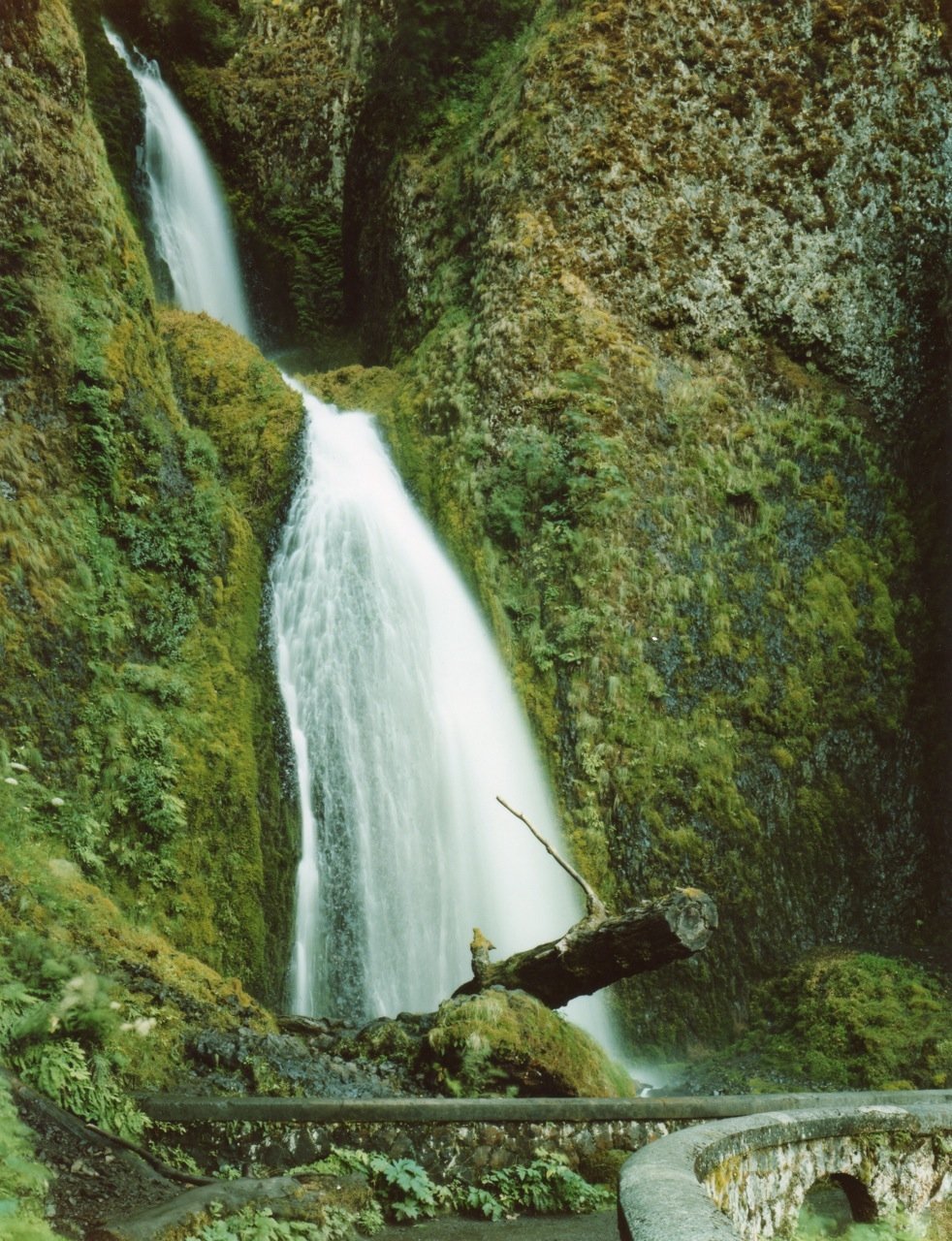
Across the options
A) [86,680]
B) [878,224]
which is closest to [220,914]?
[86,680]

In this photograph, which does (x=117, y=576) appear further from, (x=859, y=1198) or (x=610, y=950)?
(x=859, y=1198)


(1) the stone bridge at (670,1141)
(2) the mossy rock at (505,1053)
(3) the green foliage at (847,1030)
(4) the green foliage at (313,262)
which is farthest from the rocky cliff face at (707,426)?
(1) the stone bridge at (670,1141)

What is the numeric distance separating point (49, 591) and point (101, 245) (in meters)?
4.07

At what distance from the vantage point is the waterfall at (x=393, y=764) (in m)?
9.16

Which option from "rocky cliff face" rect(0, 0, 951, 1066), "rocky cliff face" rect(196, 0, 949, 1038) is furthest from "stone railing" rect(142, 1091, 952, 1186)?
"rocky cliff face" rect(196, 0, 949, 1038)

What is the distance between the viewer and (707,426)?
13.1 m

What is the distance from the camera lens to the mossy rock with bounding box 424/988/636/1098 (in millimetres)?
6152

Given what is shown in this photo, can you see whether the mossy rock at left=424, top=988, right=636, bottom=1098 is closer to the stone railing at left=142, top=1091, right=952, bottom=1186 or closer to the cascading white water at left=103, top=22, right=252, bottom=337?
the stone railing at left=142, top=1091, right=952, bottom=1186

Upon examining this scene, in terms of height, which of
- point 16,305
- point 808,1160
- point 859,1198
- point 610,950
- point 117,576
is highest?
point 16,305

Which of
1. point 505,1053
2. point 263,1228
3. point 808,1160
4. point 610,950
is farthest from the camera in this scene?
point 610,950

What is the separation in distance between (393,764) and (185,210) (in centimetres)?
1044

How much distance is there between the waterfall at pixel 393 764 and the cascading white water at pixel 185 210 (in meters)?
4.88

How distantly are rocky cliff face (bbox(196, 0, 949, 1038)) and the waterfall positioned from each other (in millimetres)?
657

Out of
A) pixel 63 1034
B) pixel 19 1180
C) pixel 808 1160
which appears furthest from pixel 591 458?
pixel 19 1180
